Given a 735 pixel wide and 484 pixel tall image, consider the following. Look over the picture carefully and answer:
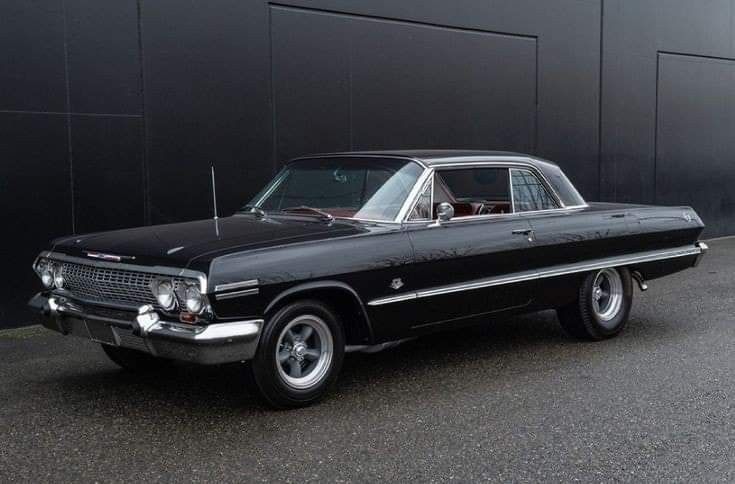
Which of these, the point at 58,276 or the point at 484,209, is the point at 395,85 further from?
the point at 58,276

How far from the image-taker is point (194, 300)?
4738 millimetres

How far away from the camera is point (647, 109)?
1444 cm

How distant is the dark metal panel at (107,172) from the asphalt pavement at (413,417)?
1.49 metres

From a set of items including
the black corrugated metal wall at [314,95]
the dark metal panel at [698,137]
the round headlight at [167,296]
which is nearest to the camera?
the round headlight at [167,296]

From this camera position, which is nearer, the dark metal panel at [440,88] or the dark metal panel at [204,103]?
the dark metal panel at [204,103]

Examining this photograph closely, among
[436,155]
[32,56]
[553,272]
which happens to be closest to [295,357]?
[436,155]

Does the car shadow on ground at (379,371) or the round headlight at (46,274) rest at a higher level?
the round headlight at (46,274)

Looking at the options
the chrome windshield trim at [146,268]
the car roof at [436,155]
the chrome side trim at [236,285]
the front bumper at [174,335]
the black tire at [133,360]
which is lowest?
the black tire at [133,360]

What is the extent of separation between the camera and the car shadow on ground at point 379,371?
17.7 ft

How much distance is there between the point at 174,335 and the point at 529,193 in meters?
3.11

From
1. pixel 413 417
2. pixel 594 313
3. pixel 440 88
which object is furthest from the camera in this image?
pixel 440 88

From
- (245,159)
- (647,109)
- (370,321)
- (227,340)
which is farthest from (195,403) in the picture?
(647,109)

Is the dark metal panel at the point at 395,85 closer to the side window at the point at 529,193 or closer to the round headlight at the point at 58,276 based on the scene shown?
the side window at the point at 529,193

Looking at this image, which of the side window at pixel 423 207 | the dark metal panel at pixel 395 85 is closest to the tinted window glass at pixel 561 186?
the side window at pixel 423 207
